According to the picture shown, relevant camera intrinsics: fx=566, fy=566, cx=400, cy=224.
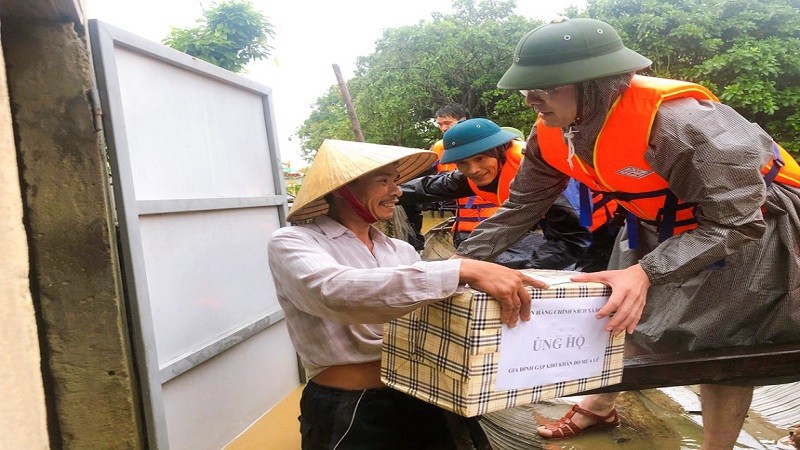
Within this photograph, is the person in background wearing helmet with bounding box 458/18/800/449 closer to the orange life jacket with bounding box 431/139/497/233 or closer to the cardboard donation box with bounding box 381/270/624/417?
the cardboard donation box with bounding box 381/270/624/417

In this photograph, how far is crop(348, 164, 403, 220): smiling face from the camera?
6.68 feet

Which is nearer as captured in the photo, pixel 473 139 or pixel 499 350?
pixel 499 350

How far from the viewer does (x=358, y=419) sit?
1921 mm

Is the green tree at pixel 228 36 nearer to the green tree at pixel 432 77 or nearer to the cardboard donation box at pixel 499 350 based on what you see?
the green tree at pixel 432 77

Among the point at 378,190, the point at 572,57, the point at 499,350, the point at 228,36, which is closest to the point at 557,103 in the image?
→ the point at 572,57

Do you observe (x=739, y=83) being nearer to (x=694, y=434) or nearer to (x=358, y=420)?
(x=694, y=434)

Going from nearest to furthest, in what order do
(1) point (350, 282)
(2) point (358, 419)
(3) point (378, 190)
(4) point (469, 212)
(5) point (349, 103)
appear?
(1) point (350, 282) < (2) point (358, 419) < (3) point (378, 190) < (4) point (469, 212) < (5) point (349, 103)

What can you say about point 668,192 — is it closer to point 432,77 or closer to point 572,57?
point 572,57

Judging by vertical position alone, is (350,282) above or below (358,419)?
above

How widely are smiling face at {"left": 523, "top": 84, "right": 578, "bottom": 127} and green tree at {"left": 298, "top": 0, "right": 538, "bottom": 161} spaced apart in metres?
10.7

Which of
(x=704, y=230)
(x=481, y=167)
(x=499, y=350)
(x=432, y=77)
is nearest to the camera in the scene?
(x=499, y=350)

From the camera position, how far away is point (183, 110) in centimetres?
259

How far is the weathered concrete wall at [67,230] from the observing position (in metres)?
1.79

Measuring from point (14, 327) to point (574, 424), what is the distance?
2673mm
